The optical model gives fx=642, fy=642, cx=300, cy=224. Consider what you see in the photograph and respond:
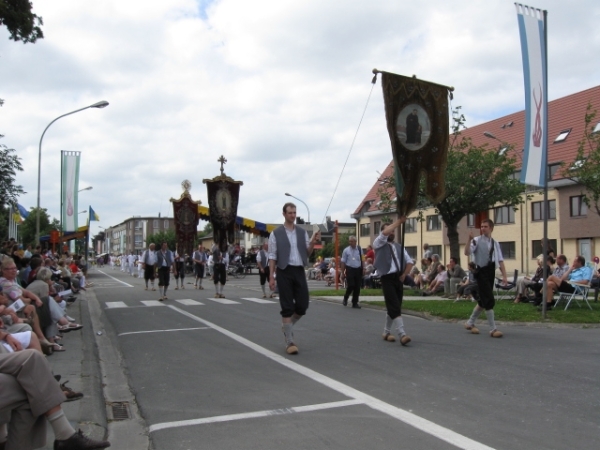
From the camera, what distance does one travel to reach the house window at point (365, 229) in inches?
2625

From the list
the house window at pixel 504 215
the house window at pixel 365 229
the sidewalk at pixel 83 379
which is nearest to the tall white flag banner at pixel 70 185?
the sidewalk at pixel 83 379

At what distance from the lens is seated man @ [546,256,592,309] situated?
14.1 metres

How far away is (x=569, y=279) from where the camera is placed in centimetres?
1446

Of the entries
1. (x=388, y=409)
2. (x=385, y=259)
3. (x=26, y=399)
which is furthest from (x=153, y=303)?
(x=26, y=399)

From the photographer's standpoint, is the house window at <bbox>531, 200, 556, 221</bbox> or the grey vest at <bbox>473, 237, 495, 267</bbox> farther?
the house window at <bbox>531, 200, 556, 221</bbox>

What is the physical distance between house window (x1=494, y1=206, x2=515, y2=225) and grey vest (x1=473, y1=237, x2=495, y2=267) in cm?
3830

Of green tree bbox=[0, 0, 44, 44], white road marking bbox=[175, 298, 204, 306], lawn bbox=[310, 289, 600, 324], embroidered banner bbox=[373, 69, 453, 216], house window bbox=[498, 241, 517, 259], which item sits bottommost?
white road marking bbox=[175, 298, 204, 306]

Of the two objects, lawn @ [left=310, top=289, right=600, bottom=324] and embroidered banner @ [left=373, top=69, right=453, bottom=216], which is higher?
embroidered banner @ [left=373, top=69, right=453, bottom=216]

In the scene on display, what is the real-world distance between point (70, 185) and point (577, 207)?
101 ft

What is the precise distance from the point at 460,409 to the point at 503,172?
22626mm

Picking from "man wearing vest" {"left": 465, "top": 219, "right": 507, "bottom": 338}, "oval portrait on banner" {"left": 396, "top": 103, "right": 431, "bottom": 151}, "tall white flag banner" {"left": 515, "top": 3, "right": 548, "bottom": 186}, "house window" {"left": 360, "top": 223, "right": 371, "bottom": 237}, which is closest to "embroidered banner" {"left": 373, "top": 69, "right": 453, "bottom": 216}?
"oval portrait on banner" {"left": 396, "top": 103, "right": 431, "bottom": 151}

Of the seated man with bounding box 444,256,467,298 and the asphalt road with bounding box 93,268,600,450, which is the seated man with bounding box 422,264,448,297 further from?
the asphalt road with bounding box 93,268,600,450

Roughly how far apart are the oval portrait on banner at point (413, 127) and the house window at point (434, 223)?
44889mm

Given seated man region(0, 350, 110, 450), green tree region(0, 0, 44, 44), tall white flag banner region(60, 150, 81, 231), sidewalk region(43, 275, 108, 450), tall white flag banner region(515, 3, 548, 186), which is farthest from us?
tall white flag banner region(60, 150, 81, 231)
